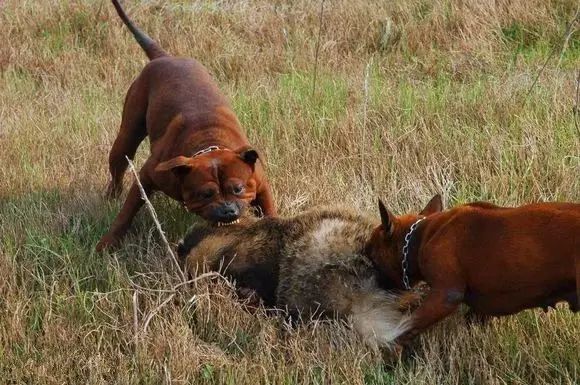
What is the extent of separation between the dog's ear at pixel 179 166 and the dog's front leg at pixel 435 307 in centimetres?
183

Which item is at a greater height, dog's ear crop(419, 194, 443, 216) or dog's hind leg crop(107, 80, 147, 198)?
dog's ear crop(419, 194, 443, 216)

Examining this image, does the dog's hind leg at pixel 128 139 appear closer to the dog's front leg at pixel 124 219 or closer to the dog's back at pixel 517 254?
the dog's front leg at pixel 124 219

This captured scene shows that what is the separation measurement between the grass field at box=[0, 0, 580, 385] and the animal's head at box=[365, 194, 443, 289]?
0.38 meters

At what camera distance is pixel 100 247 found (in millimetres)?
5941

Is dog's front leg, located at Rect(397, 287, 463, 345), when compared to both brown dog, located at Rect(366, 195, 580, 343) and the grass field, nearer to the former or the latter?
brown dog, located at Rect(366, 195, 580, 343)

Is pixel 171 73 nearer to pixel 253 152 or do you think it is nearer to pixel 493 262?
pixel 253 152

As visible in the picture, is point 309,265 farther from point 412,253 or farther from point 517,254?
point 517,254

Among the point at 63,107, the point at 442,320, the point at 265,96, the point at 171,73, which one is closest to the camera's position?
the point at 442,320

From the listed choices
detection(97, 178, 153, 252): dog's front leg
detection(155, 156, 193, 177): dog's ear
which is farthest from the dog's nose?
detection(97, 178, 153, 252): dog's front leg

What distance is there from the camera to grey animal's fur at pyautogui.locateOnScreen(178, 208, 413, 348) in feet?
15.8

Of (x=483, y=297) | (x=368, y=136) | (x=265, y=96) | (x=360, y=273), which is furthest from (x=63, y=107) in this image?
(x=483, y=297)

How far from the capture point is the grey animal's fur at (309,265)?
4812 millimetres

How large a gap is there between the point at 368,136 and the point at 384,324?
268 cm

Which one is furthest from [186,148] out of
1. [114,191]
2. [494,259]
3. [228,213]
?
[494,259]
